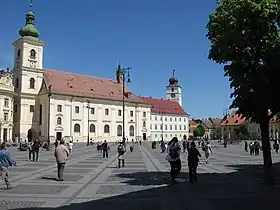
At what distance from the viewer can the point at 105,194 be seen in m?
11.8

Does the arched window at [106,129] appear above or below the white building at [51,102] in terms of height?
below

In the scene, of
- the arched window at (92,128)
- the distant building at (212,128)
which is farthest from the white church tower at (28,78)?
the distant building at (212,128)

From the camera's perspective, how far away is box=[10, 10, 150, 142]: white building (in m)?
83.1

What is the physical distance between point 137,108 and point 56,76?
968 inches

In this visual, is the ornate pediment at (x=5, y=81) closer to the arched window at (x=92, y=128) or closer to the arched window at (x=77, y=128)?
the arched window at (x=77, y=128)

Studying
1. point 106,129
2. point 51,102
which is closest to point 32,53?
point 51,102

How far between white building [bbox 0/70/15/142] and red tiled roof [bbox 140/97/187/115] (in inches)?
2282

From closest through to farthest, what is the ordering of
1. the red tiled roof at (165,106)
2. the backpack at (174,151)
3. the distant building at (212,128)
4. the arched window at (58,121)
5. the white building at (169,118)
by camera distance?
1. the backpack at (174,151)
2. the arched window at (58,121)
3. the white building at (169,118)
4. the red tiled roof at (165,106)
5. the distant building at (212,128)

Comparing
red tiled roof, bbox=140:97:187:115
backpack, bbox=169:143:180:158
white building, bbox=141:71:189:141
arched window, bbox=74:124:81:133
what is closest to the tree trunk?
backpack, bbox=169:143:180:158

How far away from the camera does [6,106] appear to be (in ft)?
243

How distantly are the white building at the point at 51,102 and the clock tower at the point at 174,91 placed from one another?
5135 cm

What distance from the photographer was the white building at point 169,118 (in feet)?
408

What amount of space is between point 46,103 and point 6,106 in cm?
1085

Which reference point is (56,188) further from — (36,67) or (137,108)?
(137,108)
